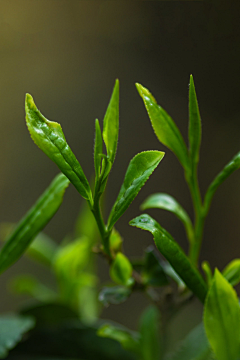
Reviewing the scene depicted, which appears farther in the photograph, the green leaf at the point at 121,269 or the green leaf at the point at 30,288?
the green leaf at the point at 30,288

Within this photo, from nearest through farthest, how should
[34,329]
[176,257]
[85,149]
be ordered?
[176,257] < [34,329] < [85,149]

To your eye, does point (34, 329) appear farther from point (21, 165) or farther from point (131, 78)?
point (131, 78)

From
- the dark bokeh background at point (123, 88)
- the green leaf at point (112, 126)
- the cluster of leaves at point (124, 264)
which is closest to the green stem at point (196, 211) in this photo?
the cluster of leaves at point (124, 264)

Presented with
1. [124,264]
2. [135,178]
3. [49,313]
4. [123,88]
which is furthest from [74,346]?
[123,88]

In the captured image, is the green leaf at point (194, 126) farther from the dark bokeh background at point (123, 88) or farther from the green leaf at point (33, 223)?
the dark bokeh background at point (123, 88)

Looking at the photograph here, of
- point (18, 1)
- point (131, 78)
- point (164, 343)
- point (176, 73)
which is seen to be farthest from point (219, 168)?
point (18, 1)

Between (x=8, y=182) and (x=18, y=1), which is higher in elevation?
(x=18, y=1)

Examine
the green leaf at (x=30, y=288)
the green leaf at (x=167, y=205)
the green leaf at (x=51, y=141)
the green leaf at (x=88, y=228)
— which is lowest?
the green leaf at (x=30, y=288)
